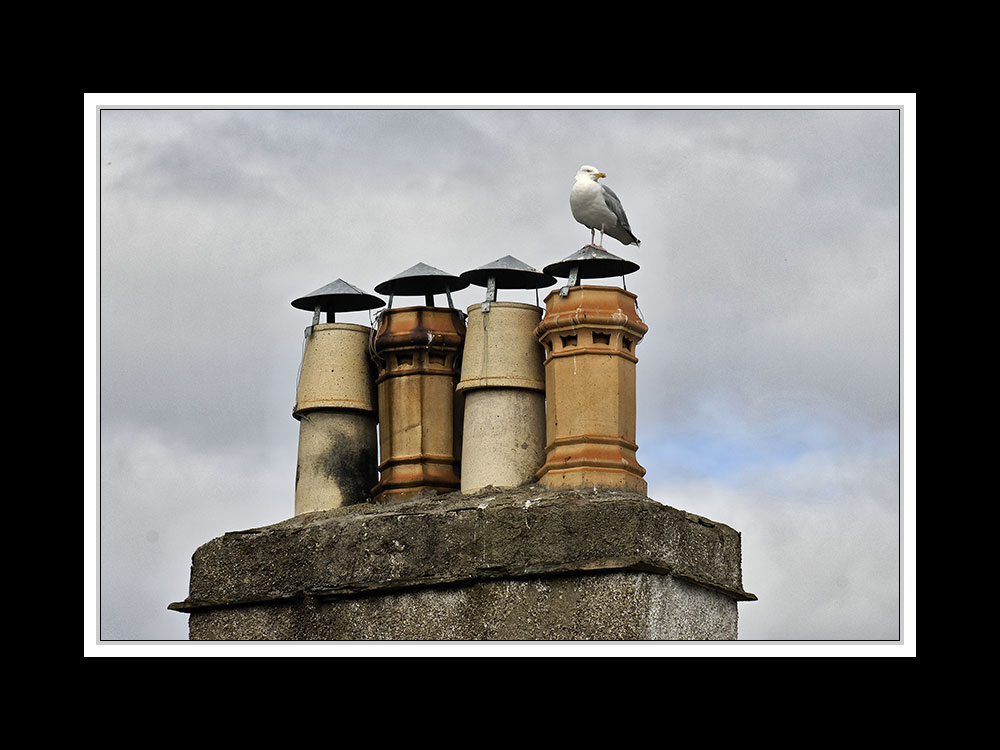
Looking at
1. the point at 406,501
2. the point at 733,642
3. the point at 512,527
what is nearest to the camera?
the point at 733,642

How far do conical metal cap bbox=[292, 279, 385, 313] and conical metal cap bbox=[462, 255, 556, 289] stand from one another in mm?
961

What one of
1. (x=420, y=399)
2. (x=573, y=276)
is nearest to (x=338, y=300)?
(x=420, y=399)

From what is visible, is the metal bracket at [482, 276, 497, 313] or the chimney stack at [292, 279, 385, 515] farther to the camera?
the chimney stack at [292, 279, 385, 515]

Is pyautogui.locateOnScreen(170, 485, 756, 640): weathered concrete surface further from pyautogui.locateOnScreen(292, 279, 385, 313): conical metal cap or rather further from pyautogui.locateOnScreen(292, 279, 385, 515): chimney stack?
pyautogui.locateOnScreen(292, 279, 385, 313): conical metal cap

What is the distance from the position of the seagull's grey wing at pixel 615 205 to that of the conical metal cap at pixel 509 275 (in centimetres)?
71

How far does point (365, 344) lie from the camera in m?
Result: 17.2

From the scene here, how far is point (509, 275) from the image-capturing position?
1673cm

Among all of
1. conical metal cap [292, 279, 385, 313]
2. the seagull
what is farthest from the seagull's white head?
conical metal cap [292, 279, 385, 313]

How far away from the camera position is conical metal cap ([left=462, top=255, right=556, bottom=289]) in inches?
656

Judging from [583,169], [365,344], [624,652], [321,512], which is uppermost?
[583,169]

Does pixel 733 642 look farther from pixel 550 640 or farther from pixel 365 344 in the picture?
pixel 365 344

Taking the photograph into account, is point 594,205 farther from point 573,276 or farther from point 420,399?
point 420,399

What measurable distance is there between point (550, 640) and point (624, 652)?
→ 27.5 inches
